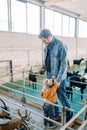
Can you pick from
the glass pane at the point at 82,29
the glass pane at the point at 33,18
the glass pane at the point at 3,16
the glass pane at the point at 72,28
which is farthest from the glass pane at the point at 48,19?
the glass pane at the point at 82,29

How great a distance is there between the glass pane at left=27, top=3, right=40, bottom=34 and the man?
5337 mm

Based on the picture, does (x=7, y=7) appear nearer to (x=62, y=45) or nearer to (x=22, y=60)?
(x=22, y=60)

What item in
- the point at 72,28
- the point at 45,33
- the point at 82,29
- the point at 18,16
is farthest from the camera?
the point at 82,29

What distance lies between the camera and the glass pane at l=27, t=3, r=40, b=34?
743 centimetres

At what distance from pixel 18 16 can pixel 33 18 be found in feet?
3.38


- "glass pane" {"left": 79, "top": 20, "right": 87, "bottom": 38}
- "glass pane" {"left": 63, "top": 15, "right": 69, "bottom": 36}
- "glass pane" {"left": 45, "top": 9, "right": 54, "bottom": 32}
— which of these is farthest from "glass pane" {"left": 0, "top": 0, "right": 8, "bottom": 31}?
"glass pane" {"left": 79, "top": 20, "right": 87, "bottom": 38}

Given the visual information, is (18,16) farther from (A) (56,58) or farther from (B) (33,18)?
(A) (56,58)

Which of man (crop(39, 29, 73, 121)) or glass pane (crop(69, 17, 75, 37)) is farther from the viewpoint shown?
glass pane (crop(69, 17, 75, 37))

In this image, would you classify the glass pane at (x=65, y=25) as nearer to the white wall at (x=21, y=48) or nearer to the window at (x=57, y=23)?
the window at (x=57, y=23)

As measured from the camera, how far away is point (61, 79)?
89.3 inches

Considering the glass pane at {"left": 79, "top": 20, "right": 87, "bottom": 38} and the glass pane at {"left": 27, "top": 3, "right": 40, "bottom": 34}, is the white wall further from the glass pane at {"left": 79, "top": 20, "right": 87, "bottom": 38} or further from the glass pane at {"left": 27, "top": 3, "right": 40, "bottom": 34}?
the glass pane at {"left": 79, "top": 20, "right": 87, "bottom": 38}

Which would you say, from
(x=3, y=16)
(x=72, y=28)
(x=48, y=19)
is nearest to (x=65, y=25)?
(x=72, y=28)

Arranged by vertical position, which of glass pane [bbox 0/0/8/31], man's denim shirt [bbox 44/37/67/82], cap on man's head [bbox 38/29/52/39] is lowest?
man's denim shirt [bbox 44/37/67/82]

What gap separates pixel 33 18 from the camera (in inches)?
302
